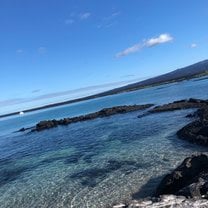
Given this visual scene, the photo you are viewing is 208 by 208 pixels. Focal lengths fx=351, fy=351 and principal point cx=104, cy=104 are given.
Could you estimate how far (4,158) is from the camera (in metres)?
43.3

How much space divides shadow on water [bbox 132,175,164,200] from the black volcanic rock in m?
0.75

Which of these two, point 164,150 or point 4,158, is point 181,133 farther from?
point 4,158

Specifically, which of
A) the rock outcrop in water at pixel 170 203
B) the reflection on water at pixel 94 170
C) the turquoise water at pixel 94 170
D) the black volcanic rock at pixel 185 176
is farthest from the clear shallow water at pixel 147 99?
the rock outcrop in water at pixel 170 203

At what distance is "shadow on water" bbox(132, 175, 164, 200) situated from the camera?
19.7 metres

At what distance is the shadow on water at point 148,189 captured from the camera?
1966cm

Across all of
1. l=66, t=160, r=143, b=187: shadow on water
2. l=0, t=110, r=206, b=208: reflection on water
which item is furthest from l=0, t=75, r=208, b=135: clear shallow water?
l=66, t=160, r=143, b=187: shadow on water

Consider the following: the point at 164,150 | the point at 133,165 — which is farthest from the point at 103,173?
the point at 164,150

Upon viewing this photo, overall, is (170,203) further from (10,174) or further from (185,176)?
(10,174)

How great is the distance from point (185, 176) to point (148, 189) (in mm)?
2290

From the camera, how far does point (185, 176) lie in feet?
64.9

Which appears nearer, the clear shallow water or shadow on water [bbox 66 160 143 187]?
shadow on water [bbox 66 160 143 187]

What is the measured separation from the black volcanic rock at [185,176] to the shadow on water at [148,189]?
0.75 metres

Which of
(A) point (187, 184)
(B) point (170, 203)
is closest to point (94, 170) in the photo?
(A) point (187, 184)

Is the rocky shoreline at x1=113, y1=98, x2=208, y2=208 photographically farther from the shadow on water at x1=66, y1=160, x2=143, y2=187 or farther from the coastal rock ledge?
the shadow on water at x1=66, y1=160, x2=143, y2=187
